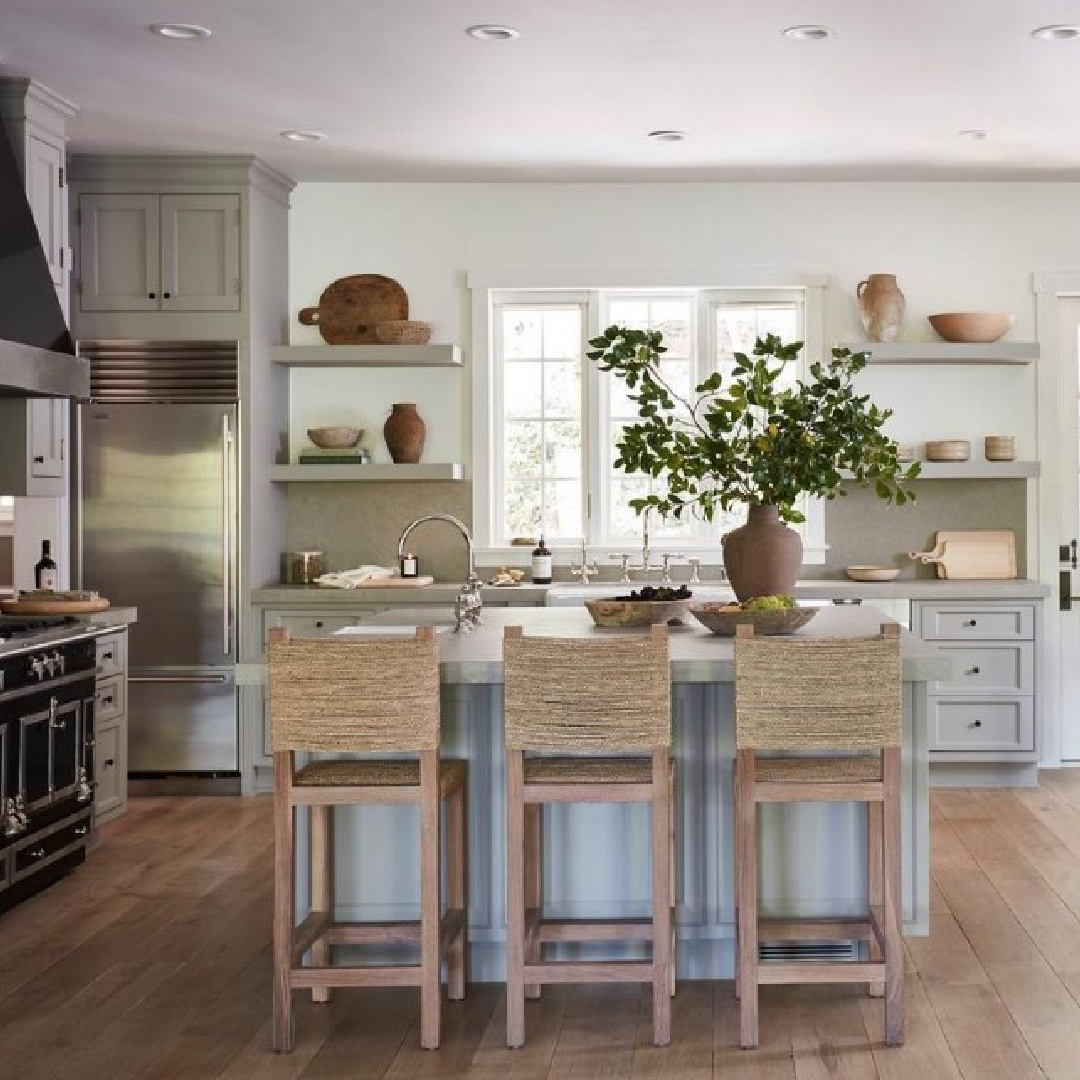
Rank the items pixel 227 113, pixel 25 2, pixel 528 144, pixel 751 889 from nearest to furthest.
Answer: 1. pixel 751 889
2. pixel 25 2
3. pixel 227 113
4. pixel 528 144

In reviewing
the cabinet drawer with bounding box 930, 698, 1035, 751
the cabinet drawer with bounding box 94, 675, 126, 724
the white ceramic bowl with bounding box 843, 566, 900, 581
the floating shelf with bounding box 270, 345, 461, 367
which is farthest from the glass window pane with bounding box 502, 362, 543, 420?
the cabinet drawer with bounding box 94, 675, 126, 724

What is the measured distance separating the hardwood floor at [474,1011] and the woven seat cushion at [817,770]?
25.0 inches

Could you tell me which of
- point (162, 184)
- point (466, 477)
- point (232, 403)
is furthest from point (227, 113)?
point (466, 477)

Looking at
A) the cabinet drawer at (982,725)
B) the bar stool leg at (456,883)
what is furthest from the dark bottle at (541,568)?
the bar stool leg at (456,883)

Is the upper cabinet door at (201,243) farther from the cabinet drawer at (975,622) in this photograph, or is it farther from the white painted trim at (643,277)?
the cabinet drawer at (975,622)

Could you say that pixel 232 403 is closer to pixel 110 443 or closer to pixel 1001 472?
pixel 110 443

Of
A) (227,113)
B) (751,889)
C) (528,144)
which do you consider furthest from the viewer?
(528,144)

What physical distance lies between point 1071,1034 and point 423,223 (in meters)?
5.03

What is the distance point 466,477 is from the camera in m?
7.60

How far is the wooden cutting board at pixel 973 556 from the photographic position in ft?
24.3

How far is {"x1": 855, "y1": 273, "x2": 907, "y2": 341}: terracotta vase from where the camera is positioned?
7.30 meters

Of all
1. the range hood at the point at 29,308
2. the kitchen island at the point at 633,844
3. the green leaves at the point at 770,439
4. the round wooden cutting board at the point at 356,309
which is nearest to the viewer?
the kitchen island at the point at 633,844

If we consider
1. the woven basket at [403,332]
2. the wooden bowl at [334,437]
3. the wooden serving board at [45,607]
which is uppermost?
the woven basket at [403,332]

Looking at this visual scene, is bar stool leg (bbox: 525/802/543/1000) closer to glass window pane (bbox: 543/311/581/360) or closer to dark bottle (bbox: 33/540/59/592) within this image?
dark bottle (bbox: 33/540/59/592)
